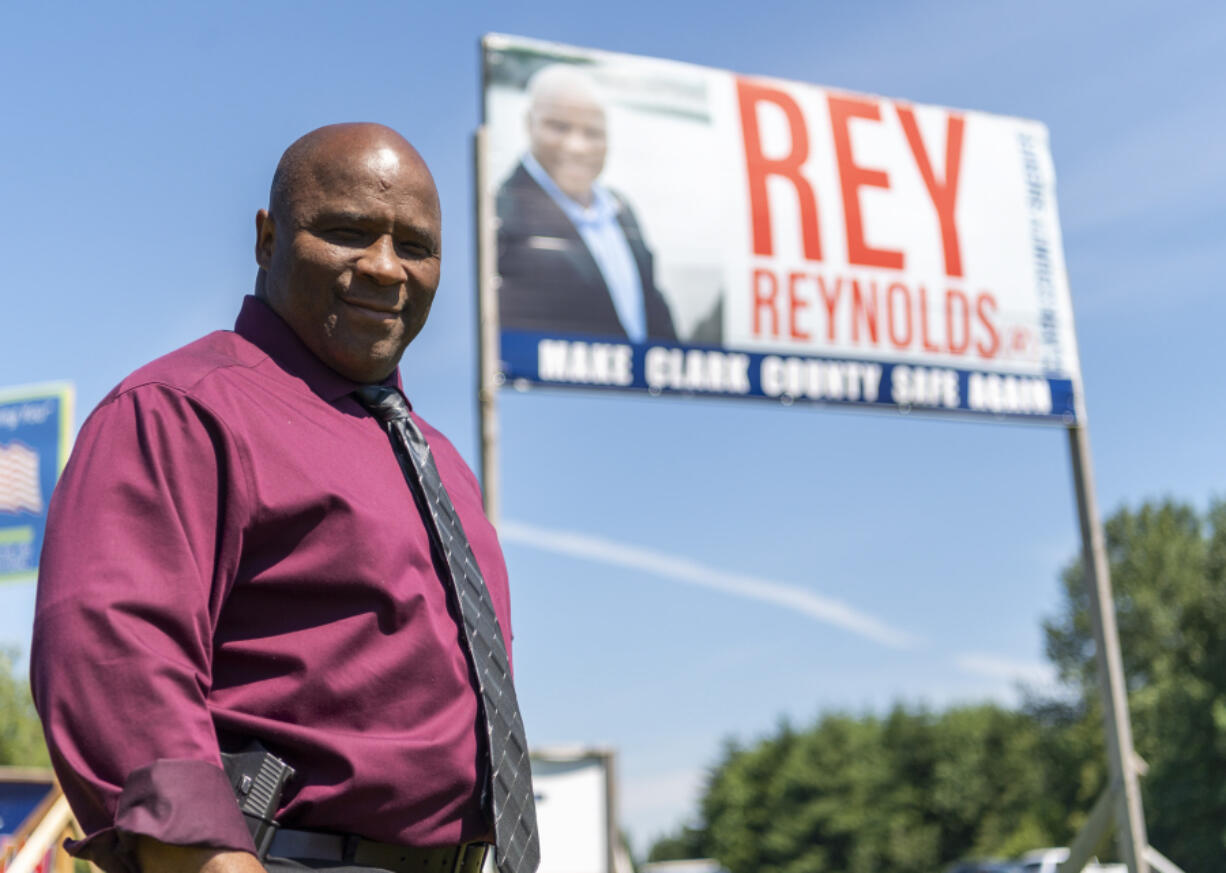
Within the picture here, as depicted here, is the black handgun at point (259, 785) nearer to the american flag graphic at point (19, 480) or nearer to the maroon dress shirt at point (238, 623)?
the maroon dress shirt at point (238, 623)

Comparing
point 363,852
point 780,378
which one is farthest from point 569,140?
point 363,852

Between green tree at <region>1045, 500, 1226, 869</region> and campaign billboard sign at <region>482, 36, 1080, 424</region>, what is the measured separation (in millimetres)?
28499

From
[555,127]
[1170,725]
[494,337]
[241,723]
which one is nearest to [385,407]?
[241,723]

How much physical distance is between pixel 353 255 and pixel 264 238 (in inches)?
7.9

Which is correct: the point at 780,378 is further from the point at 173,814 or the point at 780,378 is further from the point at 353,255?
the point at 173,814

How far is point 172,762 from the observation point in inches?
58.2

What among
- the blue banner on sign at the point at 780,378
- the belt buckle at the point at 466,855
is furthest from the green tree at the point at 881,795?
the belt buckle at the point at 466,855

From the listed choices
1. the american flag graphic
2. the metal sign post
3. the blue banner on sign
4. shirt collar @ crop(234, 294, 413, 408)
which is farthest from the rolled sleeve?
the american flag graphic

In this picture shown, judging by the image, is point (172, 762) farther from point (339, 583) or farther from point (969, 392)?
point (969, 392)

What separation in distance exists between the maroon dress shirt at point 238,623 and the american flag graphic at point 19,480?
9.59m

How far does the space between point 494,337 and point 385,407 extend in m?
4.34

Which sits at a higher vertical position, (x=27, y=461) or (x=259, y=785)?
(x=27, y=461)

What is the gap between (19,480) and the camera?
35.2ft

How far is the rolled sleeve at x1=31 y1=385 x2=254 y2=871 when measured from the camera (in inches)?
58.4
